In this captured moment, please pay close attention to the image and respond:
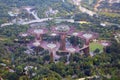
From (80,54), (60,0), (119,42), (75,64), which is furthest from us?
(60,0)

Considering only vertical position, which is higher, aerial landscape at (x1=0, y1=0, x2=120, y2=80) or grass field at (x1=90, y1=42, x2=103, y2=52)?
aerial landscape at (x1=0, y1=0, x2=120, y2=80)

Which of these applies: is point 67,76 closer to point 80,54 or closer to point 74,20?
point 80,54

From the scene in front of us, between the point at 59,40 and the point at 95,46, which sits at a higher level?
the point at 59,40

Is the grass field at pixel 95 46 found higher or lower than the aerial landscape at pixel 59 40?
lower

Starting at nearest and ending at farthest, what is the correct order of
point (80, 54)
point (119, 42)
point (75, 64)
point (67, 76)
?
point (67, 76), point (75, 64), point (80, 54), point (119, 42)

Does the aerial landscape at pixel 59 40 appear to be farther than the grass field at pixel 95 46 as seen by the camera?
No

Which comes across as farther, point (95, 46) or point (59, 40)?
point (59, 40)

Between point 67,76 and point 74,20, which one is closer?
point 67,76

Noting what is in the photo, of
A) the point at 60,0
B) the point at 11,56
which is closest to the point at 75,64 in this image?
the point at 11,56
